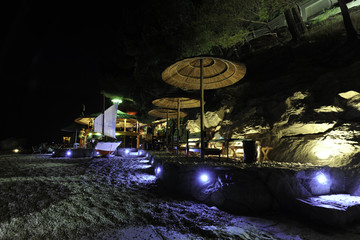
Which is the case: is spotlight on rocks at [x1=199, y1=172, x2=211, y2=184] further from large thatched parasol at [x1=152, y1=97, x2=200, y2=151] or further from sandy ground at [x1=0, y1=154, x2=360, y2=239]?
large thatched parasol at [x1=152, y1=97, x2=200, y2=151]

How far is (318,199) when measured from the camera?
350 centimetres

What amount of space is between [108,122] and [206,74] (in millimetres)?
10579

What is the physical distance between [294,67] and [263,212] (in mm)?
9014

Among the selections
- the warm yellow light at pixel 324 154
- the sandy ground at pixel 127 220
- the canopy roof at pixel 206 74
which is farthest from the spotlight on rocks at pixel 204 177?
the warm yellow light at pixel 324 154

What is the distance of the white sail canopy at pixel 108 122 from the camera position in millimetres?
14356

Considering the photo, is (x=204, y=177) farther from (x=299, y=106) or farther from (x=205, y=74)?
(x=299, y=106)

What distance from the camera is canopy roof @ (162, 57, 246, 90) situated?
629 cm

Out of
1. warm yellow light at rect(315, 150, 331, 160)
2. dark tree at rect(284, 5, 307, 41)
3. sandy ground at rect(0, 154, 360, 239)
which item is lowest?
sandy ground at rect(0, 154, 360, 239)

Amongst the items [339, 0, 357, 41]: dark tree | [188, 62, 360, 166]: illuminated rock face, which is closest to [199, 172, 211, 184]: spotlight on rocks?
[188, 62, 360, 166]: illuminated rock face

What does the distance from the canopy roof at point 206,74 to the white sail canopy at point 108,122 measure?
8.55 meters

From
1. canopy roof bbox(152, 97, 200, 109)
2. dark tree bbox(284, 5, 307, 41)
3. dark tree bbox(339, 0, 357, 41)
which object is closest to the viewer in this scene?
dark tree bbox(339, 0, 357, 41)

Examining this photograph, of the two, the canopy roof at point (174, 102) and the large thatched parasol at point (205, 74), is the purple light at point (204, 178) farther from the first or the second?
the canopy roof at point (174, 102)

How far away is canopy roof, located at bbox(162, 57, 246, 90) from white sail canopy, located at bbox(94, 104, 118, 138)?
8549 mm

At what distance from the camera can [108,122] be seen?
14.9 metres
